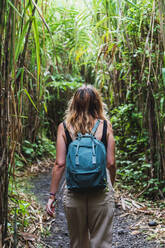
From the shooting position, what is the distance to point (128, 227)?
332 centimetres

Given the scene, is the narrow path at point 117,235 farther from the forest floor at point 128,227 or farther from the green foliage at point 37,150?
the green foliage at point 37,150

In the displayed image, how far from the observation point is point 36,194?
444 centimetres

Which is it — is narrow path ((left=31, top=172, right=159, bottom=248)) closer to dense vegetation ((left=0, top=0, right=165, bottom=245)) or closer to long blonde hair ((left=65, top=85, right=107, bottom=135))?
dense vegetation ((left=0, top=0, right=165, bottom=245))

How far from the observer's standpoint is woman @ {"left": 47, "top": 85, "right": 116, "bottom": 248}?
6.29 feet

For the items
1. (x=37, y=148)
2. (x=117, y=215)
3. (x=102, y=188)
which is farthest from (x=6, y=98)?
(x=37, y=148)

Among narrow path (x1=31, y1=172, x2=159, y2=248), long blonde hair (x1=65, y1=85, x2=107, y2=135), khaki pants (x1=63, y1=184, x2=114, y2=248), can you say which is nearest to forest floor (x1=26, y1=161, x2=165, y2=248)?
narrow path (x1=31, y1=172, x2=159, y2=248)

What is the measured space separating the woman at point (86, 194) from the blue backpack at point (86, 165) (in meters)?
0.10

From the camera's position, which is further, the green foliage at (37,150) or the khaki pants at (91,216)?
the green foliage at (37,150)

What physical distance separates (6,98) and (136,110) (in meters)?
2.91

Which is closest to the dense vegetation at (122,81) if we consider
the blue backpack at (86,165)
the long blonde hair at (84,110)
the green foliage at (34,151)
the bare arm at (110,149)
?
the green foliage at (34,151)

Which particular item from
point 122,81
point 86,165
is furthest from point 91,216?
point 122,81

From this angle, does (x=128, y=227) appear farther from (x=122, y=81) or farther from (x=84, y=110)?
(x=122, y=81)

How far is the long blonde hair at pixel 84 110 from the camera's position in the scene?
6.56ft

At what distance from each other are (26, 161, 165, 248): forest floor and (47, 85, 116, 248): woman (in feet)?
2.26
